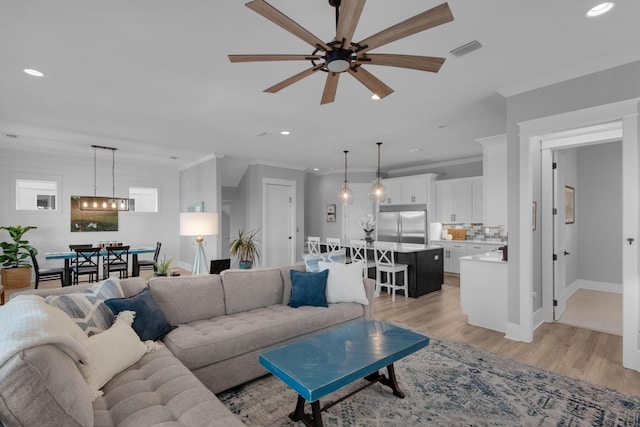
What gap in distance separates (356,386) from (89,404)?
1800 millimetres

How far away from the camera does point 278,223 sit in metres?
7.60

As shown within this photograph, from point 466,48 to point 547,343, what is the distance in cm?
309

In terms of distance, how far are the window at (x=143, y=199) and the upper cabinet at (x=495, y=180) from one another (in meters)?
7.51

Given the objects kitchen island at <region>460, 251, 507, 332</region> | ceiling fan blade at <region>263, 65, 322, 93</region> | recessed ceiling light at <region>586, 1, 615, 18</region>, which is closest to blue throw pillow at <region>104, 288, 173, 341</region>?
ceiling fan blade at <region>263, 65, 322, 93</region>

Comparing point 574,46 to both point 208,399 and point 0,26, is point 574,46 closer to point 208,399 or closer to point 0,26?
point 208,399

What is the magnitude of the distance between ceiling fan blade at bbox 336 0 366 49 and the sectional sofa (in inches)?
75.8

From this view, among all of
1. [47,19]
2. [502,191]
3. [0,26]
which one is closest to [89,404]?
[47,19]

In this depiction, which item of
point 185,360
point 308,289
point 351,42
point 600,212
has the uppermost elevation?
point 351,42

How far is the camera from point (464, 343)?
328cm

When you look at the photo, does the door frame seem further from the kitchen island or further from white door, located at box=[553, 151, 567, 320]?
white door, located at box=[553, 151, 567, 320]

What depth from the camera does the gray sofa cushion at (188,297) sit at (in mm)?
2600

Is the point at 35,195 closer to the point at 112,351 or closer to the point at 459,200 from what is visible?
the point at 112,351

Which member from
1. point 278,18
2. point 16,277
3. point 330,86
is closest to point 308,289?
point 330,86

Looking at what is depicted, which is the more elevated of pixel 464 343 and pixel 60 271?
pixel 60 271
